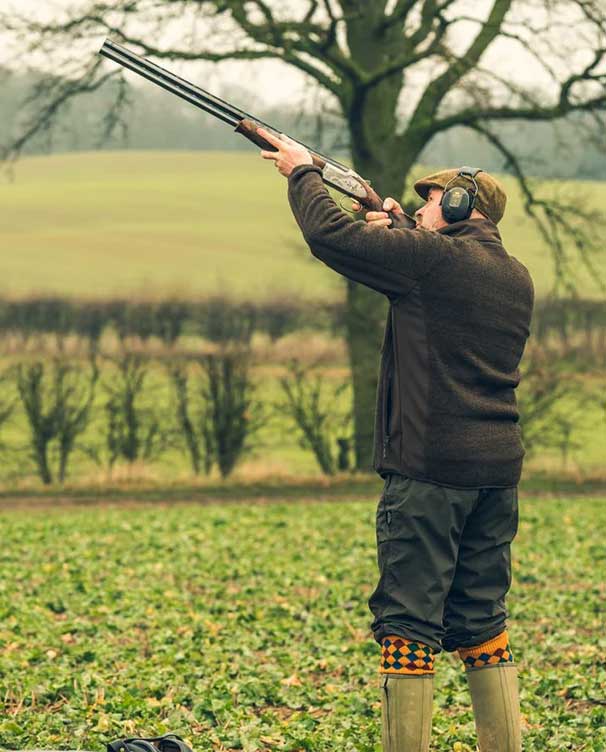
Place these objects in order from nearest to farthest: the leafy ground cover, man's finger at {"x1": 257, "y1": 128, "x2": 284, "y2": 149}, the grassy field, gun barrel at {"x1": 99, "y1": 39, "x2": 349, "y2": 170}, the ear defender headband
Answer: the ear defender headband
man's finger at {"x1": 257, "y1": 128, "x2": 284, "y2": 149}
gun barrel at {"x1": 99, "y1": 39, "x2": 349, "y2": 170}
the leafy ground cover
the grassy field

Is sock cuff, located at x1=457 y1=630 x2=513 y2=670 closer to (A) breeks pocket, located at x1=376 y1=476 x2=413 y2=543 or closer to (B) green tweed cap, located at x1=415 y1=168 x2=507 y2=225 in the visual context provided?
(A) breeks pocket, located at x1=376 y1=476 x2=413 y2=543

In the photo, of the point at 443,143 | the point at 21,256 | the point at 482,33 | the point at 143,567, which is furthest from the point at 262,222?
the point at 143,567

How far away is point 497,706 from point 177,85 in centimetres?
270

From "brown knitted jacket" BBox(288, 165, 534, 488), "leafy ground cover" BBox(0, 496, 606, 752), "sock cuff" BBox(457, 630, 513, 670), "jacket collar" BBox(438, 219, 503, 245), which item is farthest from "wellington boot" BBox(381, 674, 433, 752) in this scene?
"jacket collar" BBox(438, 219, 503, 245)

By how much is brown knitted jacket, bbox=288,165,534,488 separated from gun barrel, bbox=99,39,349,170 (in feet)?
2.43

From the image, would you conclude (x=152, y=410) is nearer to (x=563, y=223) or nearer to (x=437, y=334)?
(x=563, y=223)

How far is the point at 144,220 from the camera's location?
47719 mm

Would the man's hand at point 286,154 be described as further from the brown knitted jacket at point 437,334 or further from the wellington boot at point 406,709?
the wellington boot at point 406,709

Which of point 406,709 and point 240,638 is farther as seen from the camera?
point 240,638

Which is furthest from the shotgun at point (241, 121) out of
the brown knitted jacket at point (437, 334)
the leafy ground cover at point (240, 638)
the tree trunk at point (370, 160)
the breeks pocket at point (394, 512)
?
the tree trunk at point (370, 160)

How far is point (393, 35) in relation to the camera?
2116 centimetres

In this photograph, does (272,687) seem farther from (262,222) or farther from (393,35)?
(262,222)

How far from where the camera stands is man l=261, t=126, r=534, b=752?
4.14 meters

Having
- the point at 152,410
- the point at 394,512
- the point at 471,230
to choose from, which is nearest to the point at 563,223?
the point at 152,410
